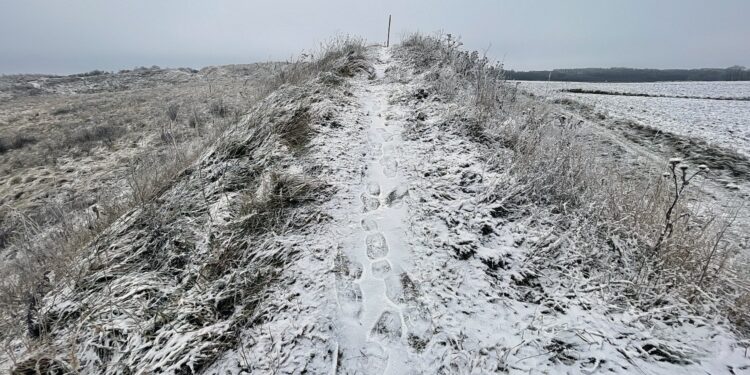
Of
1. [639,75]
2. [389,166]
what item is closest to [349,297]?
[389,166]

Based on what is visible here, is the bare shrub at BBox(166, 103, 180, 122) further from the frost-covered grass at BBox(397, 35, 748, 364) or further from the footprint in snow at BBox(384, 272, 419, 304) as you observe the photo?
the footprint in snow at BBox(384, 272, 419, 304)

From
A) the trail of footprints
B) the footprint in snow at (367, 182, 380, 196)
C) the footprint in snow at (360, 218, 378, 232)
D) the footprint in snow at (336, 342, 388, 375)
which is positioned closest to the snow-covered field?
the footprint in snow at (367, 182, 380, 196)

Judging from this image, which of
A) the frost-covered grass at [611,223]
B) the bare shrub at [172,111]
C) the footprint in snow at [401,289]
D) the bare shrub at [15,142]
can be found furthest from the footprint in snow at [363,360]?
the bare shrub at [15,142]

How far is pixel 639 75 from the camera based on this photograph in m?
28.7

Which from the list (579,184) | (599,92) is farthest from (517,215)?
(599,92)

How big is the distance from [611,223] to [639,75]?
3548 centimetres

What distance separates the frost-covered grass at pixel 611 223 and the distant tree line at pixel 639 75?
25.3 m

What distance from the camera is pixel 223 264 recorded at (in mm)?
2875

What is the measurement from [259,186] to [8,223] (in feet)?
27.5

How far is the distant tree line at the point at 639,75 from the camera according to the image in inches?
1049

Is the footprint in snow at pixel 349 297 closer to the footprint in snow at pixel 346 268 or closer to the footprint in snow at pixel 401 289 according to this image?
the footprint in snow at pixel 346 268

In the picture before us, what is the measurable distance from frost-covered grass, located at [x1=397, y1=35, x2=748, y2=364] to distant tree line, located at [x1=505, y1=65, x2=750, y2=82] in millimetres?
25283

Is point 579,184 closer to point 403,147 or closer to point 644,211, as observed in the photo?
point 644,211

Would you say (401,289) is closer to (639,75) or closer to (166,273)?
(166,273)
